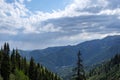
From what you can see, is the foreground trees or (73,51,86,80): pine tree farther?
the foreground trees

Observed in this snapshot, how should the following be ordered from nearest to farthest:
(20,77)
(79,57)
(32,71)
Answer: (79,57) → (20,77) → (32,71)

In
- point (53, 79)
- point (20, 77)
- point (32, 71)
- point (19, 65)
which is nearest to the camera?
point (20, 77)

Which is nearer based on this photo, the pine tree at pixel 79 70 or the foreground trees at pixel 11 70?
the pine tree at pixel 79 70

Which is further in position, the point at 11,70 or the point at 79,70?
the point at 11,70

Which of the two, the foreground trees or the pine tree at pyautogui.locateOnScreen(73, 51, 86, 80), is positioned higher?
the pine tree at pyautogui.locateOnScreen(73, 51, 86, 80)

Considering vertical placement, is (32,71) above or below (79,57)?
below

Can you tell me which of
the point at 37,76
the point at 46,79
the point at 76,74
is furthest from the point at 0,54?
the point at 76,74

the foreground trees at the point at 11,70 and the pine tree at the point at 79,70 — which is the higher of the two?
the pine tree at the point at 79,70

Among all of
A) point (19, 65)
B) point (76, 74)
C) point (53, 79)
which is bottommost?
point (53, 79)

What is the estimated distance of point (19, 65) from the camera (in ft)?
575

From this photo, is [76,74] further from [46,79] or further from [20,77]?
[46,79]

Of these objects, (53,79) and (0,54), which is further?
(53,79)

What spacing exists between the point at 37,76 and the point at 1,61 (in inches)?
1360

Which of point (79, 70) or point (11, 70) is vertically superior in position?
point (79, 70)
